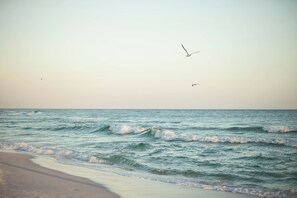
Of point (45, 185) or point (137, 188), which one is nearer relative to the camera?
point (45, 185)

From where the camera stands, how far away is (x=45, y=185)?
7258mm

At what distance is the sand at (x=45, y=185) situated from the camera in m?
6.36

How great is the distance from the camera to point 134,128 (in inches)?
1148

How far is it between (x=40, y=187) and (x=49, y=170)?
2.87 meters

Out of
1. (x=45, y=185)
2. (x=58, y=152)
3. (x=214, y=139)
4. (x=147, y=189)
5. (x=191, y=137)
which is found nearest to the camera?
(x=45, y=185)

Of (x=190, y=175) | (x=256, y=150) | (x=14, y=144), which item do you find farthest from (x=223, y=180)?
(x=14, y=144)

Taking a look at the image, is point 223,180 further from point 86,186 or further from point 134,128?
point 134,128

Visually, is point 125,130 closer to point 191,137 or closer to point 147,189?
point 191,137

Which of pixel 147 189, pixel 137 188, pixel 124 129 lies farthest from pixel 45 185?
pixel 124 129

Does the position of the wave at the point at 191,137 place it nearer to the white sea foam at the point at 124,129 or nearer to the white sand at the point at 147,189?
the white sea foam at the point at 124,129

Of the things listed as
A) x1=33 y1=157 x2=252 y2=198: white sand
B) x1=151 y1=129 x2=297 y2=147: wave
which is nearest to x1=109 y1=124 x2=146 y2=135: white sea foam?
x1=151 y1=129 x2=297 y2=147: wave

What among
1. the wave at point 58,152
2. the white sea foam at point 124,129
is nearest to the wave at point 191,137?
the white sea foam at point 124,129

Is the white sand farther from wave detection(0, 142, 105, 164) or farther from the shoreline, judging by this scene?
wave detection(0, 142, 105, 164)

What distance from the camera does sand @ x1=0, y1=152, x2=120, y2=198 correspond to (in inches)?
250
